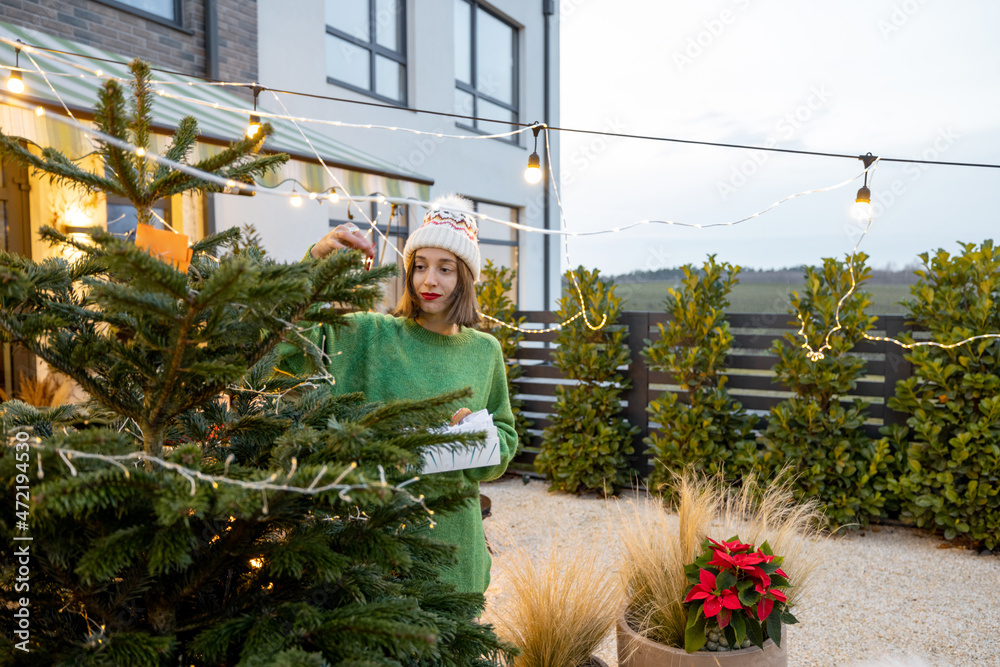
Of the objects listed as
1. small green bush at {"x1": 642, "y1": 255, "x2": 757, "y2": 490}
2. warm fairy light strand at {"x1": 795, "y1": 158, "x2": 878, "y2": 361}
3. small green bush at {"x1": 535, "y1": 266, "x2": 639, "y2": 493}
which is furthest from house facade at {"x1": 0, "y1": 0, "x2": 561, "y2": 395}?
warm fairy light strand at {"x1": 795, "y1": 158, "x2": 878, "y2": 361}

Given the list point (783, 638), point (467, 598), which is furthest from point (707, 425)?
point (467, 598)

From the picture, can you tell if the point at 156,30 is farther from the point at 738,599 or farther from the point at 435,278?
the point at 738,599

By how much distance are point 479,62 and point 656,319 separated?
686 cm

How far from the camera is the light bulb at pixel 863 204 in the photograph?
3688 millimetres

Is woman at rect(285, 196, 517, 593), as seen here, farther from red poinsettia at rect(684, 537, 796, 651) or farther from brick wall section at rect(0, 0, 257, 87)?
brick wall section at rect(0, 0, 257, 87)

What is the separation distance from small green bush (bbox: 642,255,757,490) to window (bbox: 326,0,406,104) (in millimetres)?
5164

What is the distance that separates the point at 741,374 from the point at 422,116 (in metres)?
6.04

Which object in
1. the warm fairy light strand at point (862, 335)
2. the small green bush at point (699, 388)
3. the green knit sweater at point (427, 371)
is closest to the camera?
the green knit sweater at point (427, 371)

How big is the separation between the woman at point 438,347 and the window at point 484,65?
342 inches

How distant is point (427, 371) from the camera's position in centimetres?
183

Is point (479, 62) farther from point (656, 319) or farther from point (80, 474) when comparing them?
point (80, 474)

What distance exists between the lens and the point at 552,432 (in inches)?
225

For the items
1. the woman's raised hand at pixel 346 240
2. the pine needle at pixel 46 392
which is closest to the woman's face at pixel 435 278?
the woman's raised hand at pixel 346 240

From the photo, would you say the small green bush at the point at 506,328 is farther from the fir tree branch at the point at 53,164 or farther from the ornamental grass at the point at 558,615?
the fir tree branch at the point at 53,164
